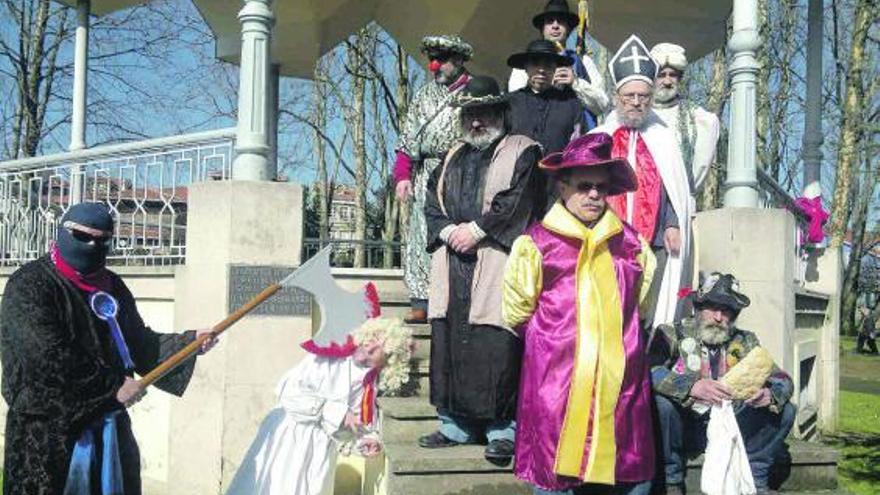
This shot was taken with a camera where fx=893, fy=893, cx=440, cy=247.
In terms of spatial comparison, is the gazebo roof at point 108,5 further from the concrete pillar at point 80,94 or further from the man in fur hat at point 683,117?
the man in fur hat at point 683,117

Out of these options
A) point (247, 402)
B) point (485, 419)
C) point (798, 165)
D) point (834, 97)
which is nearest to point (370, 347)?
point (485, 419)

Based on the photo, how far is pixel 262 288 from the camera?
6340 millimetres

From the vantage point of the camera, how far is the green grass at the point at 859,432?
781 centimetres

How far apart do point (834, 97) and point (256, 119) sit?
21.6 meters

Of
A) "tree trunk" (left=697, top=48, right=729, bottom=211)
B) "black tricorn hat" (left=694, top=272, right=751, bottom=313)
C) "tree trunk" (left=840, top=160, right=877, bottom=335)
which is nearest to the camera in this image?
"black tricorn hat" (left=694, top=272, right=751, bottom=313)

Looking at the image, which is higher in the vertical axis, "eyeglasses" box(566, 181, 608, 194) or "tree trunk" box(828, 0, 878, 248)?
"tree trunk" box(828, 0, 878, 248)

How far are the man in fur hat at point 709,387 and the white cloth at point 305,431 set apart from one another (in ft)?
5.83

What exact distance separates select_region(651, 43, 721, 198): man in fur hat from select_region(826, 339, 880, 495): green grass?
116 inches

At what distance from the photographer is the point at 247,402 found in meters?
6.31

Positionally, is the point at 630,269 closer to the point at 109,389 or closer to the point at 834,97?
the point at 109,389

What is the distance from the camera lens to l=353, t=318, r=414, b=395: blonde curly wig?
17.0ft

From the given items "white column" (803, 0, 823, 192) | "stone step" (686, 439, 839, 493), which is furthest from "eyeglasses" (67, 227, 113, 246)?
"white column" (803, 0, 823, 192)

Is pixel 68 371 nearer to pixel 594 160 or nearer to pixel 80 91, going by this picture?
pixel 594 160

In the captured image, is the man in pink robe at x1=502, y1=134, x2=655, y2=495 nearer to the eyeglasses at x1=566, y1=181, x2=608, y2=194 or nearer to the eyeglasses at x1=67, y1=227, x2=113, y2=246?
the eyeglasses at x1=566, y1=181, x2=608, y2=194
